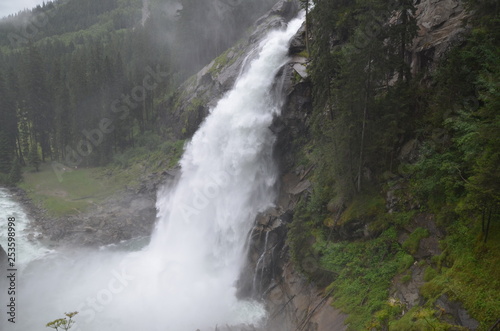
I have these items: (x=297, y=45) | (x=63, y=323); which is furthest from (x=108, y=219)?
(x=297, y=45)

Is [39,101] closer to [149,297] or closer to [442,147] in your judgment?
[149,297]

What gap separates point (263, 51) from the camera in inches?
1235

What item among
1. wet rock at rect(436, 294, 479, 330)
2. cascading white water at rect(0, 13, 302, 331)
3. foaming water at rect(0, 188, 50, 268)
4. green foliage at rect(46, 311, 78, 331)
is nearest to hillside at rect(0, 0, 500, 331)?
wet rock at rect(436, 294, 479, 330)

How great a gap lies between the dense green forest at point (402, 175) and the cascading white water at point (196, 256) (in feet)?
19.9

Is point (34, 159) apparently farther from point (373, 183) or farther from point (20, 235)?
point (373, 183)

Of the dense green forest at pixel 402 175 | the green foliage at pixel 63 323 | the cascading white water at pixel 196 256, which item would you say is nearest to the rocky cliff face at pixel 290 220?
the dense green forest at pixel 402 175

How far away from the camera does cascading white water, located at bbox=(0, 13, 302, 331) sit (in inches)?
811

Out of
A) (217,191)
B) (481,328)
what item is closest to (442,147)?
(481,328)

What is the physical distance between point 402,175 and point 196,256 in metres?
17.0

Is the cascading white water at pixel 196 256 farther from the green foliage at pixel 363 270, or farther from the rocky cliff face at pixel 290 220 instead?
the green foliage at pixel 363 270

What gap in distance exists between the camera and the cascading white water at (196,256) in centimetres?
2061

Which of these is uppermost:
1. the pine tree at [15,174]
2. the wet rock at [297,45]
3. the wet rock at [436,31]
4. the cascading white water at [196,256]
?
the wet rock at [297,45]

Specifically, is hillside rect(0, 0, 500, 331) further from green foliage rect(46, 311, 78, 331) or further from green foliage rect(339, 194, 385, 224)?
green foliage rect(46, 311, 78, 331)

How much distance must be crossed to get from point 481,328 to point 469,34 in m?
12.4
